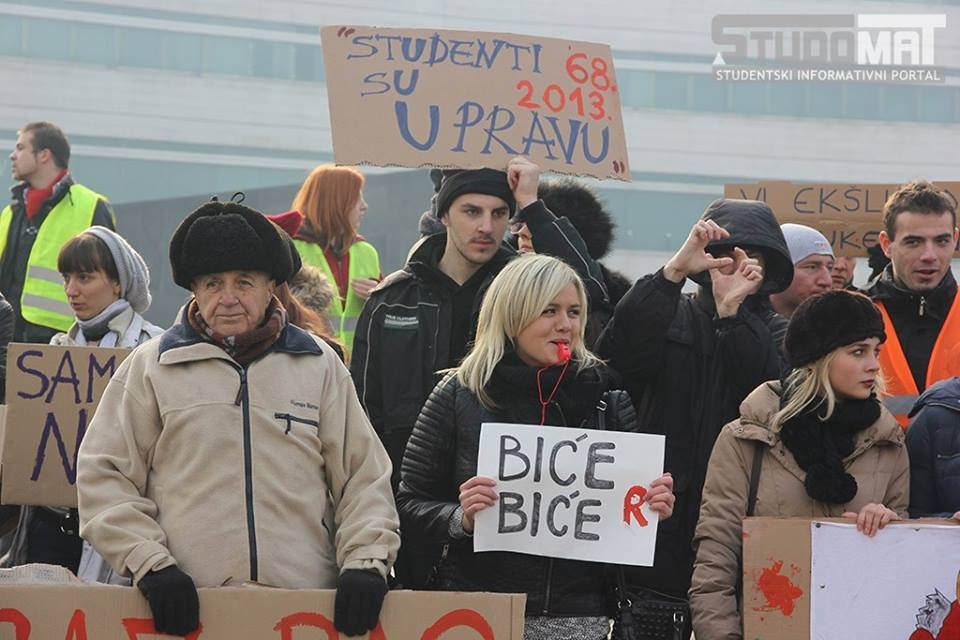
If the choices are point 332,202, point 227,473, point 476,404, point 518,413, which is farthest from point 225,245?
point 332,202

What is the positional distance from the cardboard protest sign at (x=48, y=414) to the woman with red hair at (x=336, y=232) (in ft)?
8.09

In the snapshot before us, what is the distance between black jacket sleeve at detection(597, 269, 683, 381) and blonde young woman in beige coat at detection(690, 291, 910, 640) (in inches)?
17.1

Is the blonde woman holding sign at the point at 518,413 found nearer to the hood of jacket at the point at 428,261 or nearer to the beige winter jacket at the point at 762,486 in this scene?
the beige winter jacket at the point at 762,486

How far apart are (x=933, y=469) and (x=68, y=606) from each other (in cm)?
258

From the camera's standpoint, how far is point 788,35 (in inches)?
2227

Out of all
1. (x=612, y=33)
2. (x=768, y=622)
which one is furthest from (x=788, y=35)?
(x=768, y=622)

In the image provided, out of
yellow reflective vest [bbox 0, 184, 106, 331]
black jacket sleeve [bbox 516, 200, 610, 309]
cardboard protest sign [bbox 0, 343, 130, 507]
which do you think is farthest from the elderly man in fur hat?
yellow reflective vest [bbox 0, 184, 106, 331]

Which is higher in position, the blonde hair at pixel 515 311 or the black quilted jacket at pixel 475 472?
the blonde hair at pixel 515 311

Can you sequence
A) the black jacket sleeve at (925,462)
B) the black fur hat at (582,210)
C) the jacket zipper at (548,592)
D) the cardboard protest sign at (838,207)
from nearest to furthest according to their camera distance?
the jacket zipper at (548,592)
the black jacket sleeve at (925,462)
the black fur hat at (582,210)
the cardboard protest sign at (838,207)

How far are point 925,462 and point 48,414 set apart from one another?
283cm

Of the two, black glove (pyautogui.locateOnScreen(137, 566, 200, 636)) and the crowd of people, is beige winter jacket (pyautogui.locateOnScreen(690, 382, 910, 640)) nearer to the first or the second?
the crowd of people

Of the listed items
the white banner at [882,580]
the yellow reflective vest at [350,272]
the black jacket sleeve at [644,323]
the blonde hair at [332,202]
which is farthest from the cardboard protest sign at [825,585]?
the blonde hair at [332,202]

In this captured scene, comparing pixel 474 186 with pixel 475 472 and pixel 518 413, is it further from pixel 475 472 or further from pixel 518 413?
pixel 475 472

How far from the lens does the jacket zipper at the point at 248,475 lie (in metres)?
4.36
